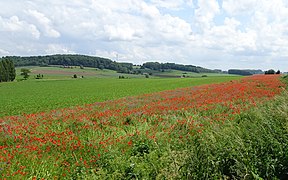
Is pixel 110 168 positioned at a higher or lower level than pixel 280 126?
lower

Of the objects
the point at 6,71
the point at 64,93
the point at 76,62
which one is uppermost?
the point at 76,62

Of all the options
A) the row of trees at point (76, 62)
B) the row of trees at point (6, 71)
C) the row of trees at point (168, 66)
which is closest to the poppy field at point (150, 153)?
the row of trees at point (6, 71)

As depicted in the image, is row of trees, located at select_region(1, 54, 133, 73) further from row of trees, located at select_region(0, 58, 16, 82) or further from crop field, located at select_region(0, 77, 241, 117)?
crop field, located at select_region(0, 77, 241, 117)

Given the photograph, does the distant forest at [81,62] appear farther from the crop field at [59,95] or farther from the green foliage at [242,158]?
the green foliage at [242,158]

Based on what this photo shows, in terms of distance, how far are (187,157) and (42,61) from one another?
6734 inches

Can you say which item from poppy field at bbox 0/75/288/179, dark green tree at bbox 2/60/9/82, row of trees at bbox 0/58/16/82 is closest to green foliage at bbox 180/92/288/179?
poppy field at bbox 0/75/288/179

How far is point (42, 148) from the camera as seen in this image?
7.07 metres

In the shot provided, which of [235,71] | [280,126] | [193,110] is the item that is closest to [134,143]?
[280,126]

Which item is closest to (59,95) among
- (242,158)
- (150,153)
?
(150,153)

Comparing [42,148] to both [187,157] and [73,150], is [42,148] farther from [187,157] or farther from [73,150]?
[187,157]

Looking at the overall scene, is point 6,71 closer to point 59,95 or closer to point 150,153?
point 59,95

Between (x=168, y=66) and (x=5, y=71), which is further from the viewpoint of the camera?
(x=168, y=66)

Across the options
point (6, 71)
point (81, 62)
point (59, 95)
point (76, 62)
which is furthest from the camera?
point (81, 62)

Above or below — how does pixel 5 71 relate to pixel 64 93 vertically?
above
